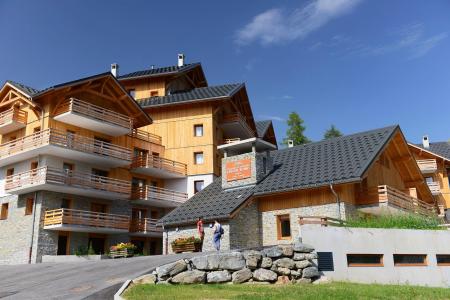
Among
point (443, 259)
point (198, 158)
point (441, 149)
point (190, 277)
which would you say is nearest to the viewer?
point (190, 277)

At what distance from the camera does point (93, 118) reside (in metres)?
33.1

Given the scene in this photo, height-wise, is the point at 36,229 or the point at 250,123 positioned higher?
the point at 250,123

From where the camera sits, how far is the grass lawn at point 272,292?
479 inches

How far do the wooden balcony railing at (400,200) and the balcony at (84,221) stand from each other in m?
17.9

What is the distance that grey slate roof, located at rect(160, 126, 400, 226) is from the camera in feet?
74.7

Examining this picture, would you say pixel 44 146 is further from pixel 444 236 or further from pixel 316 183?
pixel 444 236

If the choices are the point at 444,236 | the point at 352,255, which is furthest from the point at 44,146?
the point at 444,236

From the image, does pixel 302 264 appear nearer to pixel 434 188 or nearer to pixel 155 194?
pixel 155 194

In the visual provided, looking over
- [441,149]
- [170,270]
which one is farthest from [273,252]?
[441,149]

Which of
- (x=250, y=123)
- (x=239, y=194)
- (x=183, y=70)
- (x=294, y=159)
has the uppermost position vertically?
(x=183, y=70)

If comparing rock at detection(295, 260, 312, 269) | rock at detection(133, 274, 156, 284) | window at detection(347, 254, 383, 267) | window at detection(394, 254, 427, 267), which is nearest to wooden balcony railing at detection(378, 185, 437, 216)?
window at detection(394, 254, 427, 267)

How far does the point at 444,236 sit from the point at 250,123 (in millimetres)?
31260

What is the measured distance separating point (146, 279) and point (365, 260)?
787 centimetres

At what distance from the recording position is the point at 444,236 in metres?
→ 18.9
